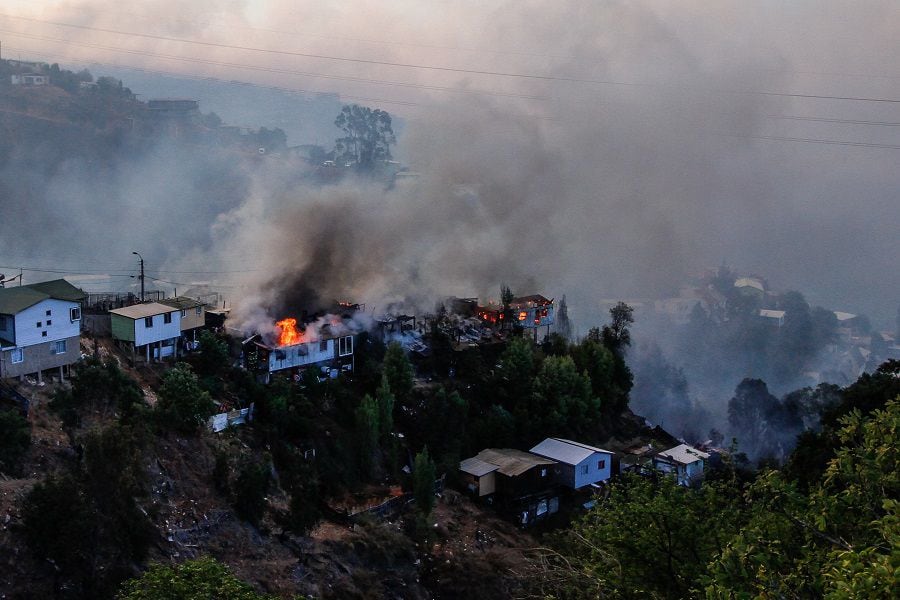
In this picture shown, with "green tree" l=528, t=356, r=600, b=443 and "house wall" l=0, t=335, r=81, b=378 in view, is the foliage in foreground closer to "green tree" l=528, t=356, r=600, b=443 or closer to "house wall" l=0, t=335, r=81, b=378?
"house wall" l=0, t=335, r=81, b=378

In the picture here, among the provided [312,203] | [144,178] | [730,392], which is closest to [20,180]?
[144,178]

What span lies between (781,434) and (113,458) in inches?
1478

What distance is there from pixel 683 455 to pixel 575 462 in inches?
248

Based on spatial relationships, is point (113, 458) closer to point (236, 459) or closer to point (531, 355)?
point (236, 459)

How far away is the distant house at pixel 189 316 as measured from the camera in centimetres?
3098

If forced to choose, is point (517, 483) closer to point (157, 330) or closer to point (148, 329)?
point (157, 330)

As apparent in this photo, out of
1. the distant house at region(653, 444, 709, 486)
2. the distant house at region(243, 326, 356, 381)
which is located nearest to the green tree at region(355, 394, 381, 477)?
the distant house at region(243, 326, 356, 381)

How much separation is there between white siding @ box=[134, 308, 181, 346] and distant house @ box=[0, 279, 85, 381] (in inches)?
99.0

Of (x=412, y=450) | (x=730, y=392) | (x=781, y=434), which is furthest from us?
(x=730, y=392)

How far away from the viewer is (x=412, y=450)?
30.5 metres

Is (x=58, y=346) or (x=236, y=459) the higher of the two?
(x=58, y=346)

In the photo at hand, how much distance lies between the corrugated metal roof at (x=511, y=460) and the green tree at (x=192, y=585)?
17.0 metres

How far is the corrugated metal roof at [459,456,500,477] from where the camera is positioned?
29.4 meters

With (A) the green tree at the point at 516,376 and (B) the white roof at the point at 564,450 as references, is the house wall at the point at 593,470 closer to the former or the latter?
(B) the white roof at the point at 564,450
